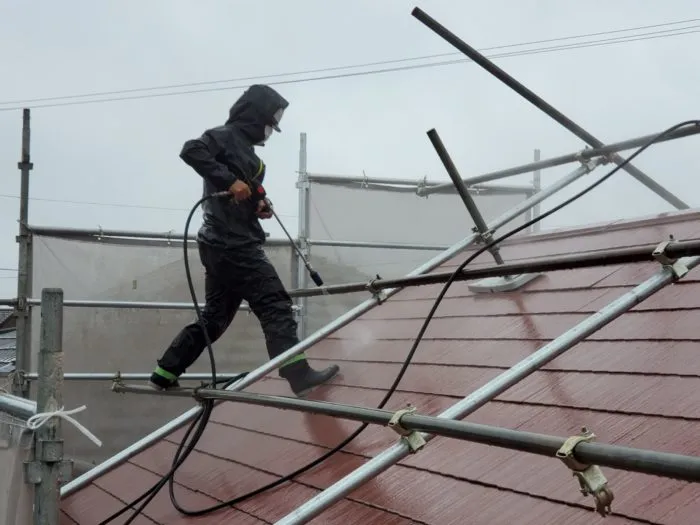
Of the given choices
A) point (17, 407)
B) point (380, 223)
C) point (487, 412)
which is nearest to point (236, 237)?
point (17, 407)

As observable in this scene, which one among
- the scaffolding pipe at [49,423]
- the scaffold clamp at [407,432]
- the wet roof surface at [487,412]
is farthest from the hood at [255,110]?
the scaffold clamp at [407,432]

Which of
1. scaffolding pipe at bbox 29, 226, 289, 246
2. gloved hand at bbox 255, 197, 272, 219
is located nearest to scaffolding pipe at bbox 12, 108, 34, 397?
scaffolding pipe at bbox 29, 226, 289, 246

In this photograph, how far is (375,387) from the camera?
3.18 meters

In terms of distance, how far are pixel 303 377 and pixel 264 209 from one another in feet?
2.81

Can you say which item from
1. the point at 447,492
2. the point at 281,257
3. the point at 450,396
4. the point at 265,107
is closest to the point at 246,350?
the point at 281,257

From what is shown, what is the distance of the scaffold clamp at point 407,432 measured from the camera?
1905mm

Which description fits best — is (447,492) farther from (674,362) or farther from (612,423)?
(674,362)

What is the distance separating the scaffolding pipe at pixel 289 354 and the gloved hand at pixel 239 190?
72cm

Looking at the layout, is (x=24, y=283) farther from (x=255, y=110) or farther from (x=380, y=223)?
(x=380, y=223)

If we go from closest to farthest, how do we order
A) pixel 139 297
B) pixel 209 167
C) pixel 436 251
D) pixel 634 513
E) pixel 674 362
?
1. pixel 634 513
2. pixel 674 362
3. pixel 209 167
4. pixel 139 297
5. pixel 436 251

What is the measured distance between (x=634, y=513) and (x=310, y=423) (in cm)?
164

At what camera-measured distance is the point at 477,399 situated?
2094 mm

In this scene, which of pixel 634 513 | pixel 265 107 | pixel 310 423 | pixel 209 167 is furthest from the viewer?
pixel 265 107

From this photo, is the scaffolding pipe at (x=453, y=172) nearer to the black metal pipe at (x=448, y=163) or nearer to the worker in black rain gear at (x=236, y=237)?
the black metal pipe at (x=448, y=163)
